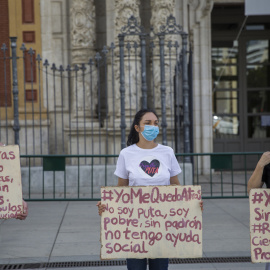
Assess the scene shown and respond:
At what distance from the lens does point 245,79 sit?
49.7ft

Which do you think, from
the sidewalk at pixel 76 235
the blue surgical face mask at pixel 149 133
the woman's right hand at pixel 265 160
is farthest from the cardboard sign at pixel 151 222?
the sidewalk at pixel 76 235

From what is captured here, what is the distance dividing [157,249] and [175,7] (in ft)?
34.0

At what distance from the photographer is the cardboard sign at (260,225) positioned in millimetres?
4270

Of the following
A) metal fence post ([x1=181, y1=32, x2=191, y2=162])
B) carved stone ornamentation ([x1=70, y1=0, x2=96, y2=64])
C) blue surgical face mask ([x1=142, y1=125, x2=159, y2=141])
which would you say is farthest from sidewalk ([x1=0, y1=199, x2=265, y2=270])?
carved stone ornamentation ([x1=70, y1=0, x2=96, y2=64])

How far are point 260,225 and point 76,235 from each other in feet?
12.3

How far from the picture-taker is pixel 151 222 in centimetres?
440

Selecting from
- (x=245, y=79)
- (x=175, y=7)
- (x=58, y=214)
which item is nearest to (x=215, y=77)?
(x=245, y=79)

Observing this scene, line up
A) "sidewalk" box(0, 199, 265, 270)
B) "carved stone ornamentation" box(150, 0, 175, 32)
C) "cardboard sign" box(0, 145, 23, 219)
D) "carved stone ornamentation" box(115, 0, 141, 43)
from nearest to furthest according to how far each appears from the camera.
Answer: "cardboard sign" box(0, 145, 23, 219) → "sidewalk" box(0, 199, 265, 270) → "carved stone ornamentation" box(115, 0, 141, 43) → "carved stone ornamentation" box(150, 0, 175, 32)

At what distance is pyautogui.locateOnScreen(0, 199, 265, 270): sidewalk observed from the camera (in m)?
6.44

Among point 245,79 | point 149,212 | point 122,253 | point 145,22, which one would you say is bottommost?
point 122,253

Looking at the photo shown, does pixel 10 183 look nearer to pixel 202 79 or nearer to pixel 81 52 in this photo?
pixel 81 52

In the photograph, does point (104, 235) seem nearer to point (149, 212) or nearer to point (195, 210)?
point (149, 212)

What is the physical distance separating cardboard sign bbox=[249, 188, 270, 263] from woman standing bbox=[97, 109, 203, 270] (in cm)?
66

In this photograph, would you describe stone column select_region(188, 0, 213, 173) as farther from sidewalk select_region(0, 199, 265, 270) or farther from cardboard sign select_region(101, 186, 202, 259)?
cardboard sign select_region(101, 186, 202, 259)
